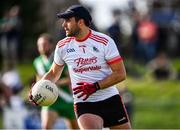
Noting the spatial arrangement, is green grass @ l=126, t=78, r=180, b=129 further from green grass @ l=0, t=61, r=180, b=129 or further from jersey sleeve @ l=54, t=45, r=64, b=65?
jersey sleeve @ l=54, t=45, r=64, b=65

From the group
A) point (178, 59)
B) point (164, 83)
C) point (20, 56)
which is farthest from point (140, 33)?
point (20, 56)

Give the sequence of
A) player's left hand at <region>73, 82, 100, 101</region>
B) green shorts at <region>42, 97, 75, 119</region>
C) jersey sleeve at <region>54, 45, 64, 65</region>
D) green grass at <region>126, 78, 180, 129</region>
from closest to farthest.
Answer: player's left hand at <region>73, 82, 100, 101</region> → jersey sleeve at <region>54, 45, 64, 65</region> → green shorts at <region>42, 97, 75, 119</region> → green grass at <region>126, 78, 180, 129</region>

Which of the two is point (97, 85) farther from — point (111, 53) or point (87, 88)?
point (111, 53)

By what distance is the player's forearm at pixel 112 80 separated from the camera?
1203 cm

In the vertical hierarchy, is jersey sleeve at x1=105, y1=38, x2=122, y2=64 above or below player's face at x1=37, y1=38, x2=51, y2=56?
above

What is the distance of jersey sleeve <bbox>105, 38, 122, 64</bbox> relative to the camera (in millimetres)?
12070

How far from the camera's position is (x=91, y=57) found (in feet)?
40.0

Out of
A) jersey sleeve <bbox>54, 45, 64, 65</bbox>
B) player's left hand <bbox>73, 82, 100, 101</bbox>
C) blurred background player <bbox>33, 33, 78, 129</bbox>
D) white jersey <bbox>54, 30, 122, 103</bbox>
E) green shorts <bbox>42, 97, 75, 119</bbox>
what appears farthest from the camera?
green shorts <bbox>42, 97, 75, 119</bbox>

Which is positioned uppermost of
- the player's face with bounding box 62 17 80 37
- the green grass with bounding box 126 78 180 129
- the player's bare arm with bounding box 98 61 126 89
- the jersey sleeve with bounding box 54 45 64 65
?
the player's face with bounding box 62 17 80 37

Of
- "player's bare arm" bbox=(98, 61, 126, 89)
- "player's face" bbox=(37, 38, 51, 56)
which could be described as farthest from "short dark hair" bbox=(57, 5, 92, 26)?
"player's face" bbox=(37, 38, 51, 56)

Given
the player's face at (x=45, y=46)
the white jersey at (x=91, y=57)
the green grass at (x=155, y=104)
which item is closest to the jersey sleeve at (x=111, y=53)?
the white jersey at (x=91, y=57)

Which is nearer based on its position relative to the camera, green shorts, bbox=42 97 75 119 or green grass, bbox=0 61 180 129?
green shorts, bbox=42 97 75 119

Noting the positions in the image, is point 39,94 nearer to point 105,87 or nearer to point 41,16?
point 105,87

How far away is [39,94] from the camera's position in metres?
12.2
